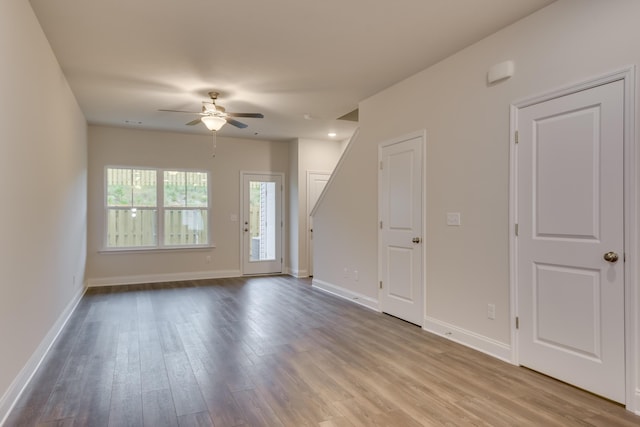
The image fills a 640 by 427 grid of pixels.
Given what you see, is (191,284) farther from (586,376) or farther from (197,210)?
(586,376)

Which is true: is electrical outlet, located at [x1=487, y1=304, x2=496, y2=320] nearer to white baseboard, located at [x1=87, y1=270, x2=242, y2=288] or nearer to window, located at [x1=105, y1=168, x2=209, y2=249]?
white baseboard, located at [x1=87, y1=270, x2=242, y2=288]

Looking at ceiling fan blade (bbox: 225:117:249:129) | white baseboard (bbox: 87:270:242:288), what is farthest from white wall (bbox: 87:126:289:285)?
ceiling fan blade (bbox: 225:117:249:129)

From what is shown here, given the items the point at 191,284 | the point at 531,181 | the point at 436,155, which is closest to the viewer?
the point at 531,181

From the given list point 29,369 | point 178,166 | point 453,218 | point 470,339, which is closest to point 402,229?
point 453,218

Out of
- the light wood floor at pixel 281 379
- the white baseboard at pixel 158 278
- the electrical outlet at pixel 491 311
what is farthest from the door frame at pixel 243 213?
the electrical outlet at pixel 491 311

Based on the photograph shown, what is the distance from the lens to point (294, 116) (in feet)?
19.5

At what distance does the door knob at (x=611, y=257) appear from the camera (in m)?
2.43

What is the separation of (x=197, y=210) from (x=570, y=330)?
6.26 meters

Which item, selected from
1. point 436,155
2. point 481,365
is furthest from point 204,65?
point 481,365

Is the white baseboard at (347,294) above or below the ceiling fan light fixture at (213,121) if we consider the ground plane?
below

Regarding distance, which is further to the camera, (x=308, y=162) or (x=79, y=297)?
(x=308, y=162)

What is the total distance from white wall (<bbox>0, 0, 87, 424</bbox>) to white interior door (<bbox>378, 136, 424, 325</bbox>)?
3438 millimetres

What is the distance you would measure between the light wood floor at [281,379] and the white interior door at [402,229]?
0.87 ft

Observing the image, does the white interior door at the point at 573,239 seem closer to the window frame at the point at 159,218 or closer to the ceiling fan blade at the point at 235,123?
the ceiling fan blade at the point at 235,123
